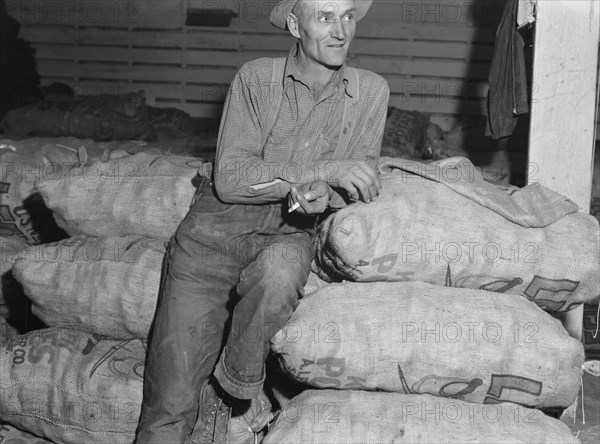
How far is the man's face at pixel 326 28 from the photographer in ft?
12.8

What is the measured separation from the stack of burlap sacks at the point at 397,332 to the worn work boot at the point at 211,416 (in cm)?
26

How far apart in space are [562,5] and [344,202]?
1.58m

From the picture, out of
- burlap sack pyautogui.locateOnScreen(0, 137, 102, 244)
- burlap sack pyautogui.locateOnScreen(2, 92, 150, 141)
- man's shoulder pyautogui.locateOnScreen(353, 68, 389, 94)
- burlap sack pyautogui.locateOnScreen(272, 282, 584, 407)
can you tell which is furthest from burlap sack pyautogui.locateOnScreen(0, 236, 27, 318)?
burlap sack pyautogui.locateOnScreen(2, 92, 150, 141)

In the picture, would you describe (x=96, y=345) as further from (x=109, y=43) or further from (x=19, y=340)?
(x=109, y=43)

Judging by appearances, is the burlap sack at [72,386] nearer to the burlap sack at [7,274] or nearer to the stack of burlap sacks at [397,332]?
the stack of burlap sacks at [397,332]

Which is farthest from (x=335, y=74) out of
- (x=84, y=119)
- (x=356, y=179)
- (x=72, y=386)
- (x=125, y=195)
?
(x=84, y=119)

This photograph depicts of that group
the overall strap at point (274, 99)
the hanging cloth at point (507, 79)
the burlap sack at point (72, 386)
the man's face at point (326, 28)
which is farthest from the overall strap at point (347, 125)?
the hanging cloth at point (507, 79)

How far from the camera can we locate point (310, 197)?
3646 mm

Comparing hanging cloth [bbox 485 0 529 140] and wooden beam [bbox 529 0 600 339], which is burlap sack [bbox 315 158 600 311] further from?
hanging cloth [bbox 485 0 529 140]

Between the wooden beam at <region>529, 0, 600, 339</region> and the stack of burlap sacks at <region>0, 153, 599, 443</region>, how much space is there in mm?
649

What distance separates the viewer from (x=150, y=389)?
3938 millimetres

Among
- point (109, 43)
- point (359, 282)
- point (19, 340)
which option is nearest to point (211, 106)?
point (109, 43)

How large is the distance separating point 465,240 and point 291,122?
35.5 inches

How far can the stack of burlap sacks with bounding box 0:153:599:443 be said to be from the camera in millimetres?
3586
